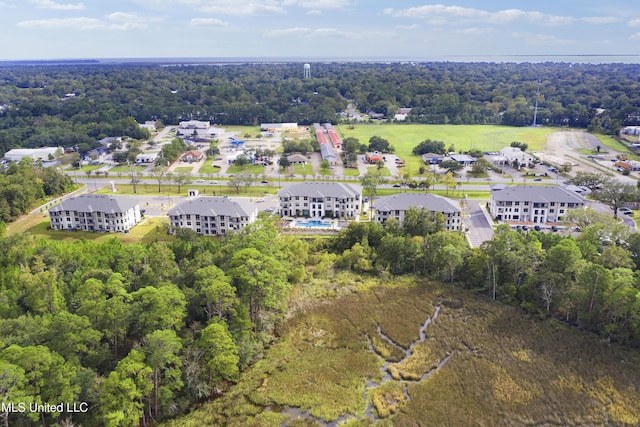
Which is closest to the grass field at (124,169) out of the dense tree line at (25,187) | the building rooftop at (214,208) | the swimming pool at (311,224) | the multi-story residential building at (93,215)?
the dense tree line at (25,187)

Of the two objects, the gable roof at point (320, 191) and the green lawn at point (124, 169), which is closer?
the gable roof at point (320, 191)

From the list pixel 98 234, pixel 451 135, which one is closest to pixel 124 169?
pixel 98 234

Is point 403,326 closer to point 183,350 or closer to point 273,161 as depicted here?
point 183,350

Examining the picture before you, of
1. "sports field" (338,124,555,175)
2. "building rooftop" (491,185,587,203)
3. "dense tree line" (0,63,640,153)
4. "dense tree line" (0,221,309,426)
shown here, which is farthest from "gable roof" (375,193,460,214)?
"dense tree line" (0,63,640,153)

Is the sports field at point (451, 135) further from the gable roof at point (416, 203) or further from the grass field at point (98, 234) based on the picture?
the grass field at point (98, 234)

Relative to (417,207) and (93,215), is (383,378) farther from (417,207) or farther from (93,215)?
(93,215)
